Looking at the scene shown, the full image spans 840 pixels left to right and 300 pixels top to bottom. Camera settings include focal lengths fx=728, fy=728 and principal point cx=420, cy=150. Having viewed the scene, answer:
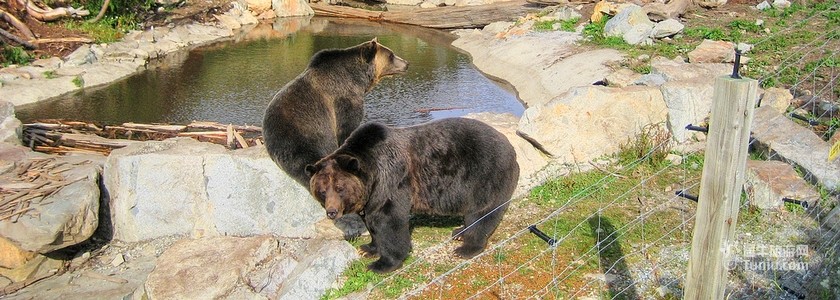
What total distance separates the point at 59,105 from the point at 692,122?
426 inches

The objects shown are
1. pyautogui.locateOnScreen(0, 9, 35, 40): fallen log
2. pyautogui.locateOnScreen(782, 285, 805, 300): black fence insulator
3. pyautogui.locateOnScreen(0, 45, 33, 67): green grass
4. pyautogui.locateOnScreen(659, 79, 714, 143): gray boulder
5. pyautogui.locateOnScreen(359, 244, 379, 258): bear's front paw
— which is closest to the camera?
pyautogui.locateOnScreen(782, 285, 805, 300): black fence insulator

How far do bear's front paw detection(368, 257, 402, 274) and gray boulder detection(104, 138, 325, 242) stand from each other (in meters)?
1.39

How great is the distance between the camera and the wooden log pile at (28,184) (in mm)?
6957

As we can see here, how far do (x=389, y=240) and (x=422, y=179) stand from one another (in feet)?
1.74

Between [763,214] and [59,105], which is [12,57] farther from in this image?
[763,214]

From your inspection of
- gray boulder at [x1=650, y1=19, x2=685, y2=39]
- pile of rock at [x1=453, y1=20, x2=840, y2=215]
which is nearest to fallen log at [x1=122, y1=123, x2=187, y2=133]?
pile of rock at [x1=453, y1=20, x2=840, y2=215]

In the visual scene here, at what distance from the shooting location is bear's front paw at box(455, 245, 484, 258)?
5738 millimetres

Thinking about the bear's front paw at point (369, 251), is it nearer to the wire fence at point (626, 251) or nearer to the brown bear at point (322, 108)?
the wire fence at point (626, 251)

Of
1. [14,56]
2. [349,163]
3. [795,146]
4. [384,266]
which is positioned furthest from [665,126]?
[14,56]

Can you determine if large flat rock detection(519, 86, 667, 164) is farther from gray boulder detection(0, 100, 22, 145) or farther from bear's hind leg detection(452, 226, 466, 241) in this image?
gray boulder detection(0, 100, 22, 145)

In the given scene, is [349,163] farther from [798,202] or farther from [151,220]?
[798,202]

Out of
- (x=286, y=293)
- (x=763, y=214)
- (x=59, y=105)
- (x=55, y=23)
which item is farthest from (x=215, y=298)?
(x=55, y=23)

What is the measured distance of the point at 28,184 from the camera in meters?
7.33

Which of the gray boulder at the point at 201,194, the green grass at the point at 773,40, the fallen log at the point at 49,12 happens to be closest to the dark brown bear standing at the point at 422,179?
the gray boulder at the point at 201,194
